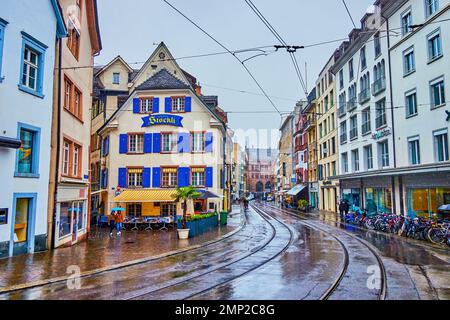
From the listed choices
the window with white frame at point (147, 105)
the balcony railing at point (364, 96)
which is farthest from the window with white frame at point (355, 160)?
the window with white frame at point (147, 105)

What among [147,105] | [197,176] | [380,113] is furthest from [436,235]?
[147,105]

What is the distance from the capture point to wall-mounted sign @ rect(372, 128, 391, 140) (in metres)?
27.3

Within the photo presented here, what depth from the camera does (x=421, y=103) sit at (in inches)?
904

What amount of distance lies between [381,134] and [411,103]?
422cm

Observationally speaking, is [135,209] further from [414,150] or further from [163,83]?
[414,150]

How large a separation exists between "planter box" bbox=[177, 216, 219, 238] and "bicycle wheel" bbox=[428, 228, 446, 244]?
12150 millimetres

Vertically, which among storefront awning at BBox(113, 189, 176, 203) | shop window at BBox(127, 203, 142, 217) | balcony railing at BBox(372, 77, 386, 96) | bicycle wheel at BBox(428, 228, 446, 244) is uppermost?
balcony railing at BBox(372, 77, 386, 96)

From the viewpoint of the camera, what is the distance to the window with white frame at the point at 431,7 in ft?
70.9

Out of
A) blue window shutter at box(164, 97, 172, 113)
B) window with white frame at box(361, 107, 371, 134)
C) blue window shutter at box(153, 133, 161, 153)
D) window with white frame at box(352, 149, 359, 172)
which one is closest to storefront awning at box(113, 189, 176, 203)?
blue window shutter at box(153, 133, 161, 153)

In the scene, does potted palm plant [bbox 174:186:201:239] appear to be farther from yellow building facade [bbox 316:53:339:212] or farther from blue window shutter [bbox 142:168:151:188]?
yellow building facade [bbox 316:53:339:212]

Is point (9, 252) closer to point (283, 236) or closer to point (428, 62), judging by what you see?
point (283, 236)

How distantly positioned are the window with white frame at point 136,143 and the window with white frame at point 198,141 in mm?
4322
